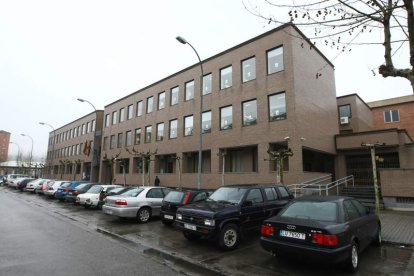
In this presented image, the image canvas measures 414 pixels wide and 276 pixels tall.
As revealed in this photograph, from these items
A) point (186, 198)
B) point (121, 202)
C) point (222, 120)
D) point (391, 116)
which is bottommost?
point (121, 202)

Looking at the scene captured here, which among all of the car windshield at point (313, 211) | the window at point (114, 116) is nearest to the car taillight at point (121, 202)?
the car windshield at point (313, 211)

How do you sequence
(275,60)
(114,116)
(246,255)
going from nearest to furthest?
(246,255), (275,60), (114,116)

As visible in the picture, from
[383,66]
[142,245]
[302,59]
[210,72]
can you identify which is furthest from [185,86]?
[383,66]

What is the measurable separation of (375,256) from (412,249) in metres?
1.41

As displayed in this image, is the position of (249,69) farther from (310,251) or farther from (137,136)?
(310,251)

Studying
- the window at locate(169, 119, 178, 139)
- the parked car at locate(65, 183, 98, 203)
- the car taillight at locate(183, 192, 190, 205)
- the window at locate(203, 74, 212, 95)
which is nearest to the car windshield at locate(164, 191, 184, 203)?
the car taillight at locate(183, 192, 190, 205)

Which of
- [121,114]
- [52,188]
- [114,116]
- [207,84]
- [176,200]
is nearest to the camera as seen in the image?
[176,200]

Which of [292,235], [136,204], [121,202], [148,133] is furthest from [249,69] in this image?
[292,235]

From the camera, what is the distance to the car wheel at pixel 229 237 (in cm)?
738

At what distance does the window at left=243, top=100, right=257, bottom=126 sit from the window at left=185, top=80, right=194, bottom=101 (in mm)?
6626

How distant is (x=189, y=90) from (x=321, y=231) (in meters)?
22.1

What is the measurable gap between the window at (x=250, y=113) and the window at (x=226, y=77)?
8.53 feet

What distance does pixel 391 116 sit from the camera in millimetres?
32469

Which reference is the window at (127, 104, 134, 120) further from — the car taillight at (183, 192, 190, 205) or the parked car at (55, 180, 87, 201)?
the car taillight at (183, 192, 190, 205)
